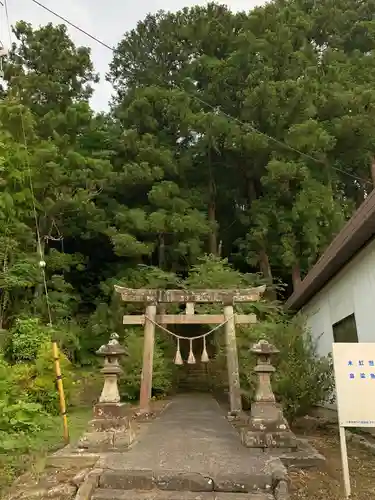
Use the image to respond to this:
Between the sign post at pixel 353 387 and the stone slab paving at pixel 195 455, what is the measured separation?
996mm

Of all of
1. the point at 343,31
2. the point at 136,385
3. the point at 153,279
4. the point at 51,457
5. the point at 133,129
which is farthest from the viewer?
the point at 343,31

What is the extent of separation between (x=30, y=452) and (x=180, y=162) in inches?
633

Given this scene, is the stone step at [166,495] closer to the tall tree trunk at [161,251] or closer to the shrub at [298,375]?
the shrub at [298,375]

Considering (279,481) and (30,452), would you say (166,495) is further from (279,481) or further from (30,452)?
(30,452)

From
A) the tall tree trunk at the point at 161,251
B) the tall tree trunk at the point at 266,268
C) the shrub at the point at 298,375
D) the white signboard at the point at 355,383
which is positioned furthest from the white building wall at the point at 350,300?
the tall tree trunk at the point at 161,251

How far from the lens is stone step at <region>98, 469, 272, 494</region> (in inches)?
181

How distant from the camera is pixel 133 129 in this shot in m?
19.5

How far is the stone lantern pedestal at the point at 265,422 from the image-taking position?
5902 mm

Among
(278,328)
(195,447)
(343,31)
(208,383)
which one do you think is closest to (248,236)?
(208,383)

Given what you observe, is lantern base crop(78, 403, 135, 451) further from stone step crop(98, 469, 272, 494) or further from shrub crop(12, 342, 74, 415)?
shrub crop(12, 342, 74, 415)

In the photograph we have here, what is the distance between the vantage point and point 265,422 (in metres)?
6.13

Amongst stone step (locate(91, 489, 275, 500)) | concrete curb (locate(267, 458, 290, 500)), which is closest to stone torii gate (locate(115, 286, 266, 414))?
concrete curb (locate(267, 458, 290, 500))

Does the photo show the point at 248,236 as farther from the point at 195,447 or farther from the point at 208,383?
the point at 195,447

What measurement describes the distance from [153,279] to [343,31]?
50.7ft
